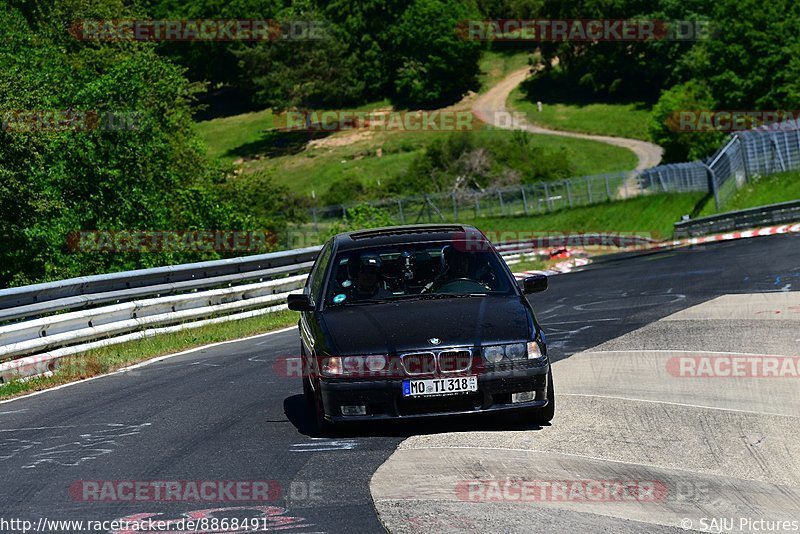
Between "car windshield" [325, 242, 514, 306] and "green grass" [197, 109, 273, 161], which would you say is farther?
"green grass" [197, 109, 273, 161]

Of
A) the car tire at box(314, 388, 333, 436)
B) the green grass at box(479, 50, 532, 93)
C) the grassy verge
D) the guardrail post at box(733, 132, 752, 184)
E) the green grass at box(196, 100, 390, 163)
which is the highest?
the car tire at box(314, 388, 333, 436)

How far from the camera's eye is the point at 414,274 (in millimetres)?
9805

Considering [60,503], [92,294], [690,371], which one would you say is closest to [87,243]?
[92,294]

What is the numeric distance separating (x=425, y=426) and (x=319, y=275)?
6.23 feet

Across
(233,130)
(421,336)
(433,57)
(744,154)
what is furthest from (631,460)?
(233,130)

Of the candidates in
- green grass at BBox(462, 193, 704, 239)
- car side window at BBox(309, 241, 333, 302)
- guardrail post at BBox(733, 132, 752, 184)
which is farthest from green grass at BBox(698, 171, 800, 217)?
car side window at BBox(309, 241, 333, 302)

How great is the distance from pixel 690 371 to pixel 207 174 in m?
33.2

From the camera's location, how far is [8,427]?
10.0 metres

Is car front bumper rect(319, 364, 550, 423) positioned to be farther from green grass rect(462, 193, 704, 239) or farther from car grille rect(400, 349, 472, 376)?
green grass rect(462, 193, 704, 239)

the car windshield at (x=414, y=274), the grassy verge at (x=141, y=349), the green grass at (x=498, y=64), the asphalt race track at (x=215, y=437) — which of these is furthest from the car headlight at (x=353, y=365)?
the green grass at (x=498, y=64)

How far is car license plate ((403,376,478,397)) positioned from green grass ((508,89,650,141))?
86.1 m

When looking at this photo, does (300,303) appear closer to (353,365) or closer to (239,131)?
(353,365)

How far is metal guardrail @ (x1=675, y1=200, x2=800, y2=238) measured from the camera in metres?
35.7

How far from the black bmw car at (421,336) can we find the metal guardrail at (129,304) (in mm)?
5239
